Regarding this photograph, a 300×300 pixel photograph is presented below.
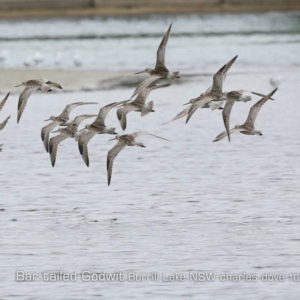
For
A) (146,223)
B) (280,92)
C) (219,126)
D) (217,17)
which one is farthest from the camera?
(217,17)

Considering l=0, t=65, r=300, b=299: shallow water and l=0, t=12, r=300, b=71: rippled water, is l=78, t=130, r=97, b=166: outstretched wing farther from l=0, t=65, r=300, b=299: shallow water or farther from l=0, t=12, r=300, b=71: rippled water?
l=0, t=12, r=300, b=71: rippled water

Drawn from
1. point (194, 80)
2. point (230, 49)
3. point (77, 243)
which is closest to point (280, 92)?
point (194, 80)

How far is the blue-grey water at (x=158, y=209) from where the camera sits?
1206 centimetres

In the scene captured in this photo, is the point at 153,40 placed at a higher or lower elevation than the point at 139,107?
higher

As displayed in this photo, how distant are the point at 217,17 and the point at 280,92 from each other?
108 ft

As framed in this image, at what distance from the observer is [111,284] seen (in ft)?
39.3

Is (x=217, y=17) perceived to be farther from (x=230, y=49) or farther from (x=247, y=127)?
(x=247, y=127)

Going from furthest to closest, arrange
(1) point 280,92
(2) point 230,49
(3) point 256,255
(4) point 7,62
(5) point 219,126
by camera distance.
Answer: (2) point 230,49 < (4) point 7,62 < (1) point 280,92 < (5) point 219,126 < (3) point 256,255

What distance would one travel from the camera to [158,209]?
51.0ft

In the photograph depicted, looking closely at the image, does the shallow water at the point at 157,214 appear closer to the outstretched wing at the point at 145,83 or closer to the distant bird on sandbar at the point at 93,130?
the distant bird on sandbar at the point at 93,130

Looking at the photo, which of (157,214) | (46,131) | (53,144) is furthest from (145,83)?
(157,214)

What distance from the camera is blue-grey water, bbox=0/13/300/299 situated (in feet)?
39.6

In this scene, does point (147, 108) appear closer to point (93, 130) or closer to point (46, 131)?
point (93, 130)

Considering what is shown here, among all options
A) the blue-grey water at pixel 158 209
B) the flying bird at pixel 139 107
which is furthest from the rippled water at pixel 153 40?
the flying bird at pixel 139 107
